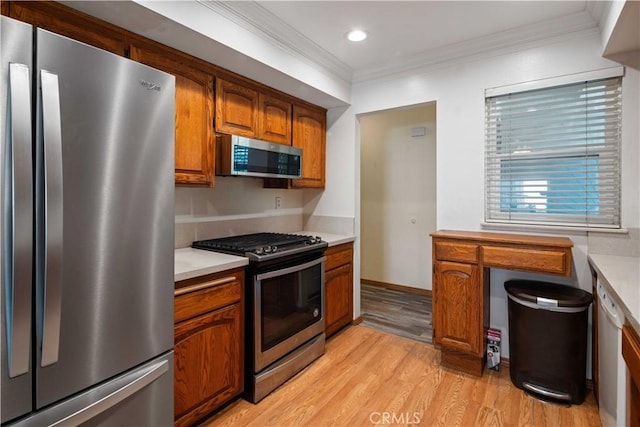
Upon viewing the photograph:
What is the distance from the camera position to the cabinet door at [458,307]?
2311 mm

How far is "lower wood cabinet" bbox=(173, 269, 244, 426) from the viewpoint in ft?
5.52

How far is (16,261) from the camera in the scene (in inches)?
36.7

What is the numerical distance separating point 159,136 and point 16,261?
642mm

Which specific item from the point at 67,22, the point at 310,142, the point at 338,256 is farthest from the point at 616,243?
the point at 67,22

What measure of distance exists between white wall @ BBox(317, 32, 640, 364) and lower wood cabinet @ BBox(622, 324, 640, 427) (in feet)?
3.71

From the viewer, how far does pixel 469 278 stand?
2.32m

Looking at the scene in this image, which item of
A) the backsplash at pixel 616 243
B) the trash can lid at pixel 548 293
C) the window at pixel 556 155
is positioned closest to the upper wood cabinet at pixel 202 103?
the window at pixel 556 155

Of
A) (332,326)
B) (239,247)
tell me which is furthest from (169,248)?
(332,326)

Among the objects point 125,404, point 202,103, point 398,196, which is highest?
point 202,103

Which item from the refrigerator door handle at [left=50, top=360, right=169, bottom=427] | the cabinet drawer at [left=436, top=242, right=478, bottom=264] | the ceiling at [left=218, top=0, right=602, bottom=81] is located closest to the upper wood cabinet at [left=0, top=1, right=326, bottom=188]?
the ceiling at [left=218, top=0, right=602, bottom=81]

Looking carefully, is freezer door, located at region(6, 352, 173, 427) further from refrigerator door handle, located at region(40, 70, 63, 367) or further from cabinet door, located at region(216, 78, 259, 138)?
cabinet door, located at region(216, 78, 259, 138)

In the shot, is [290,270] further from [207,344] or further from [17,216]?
[17,216]

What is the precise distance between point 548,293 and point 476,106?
148cm

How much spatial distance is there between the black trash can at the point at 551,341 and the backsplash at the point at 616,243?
309 millimetres
